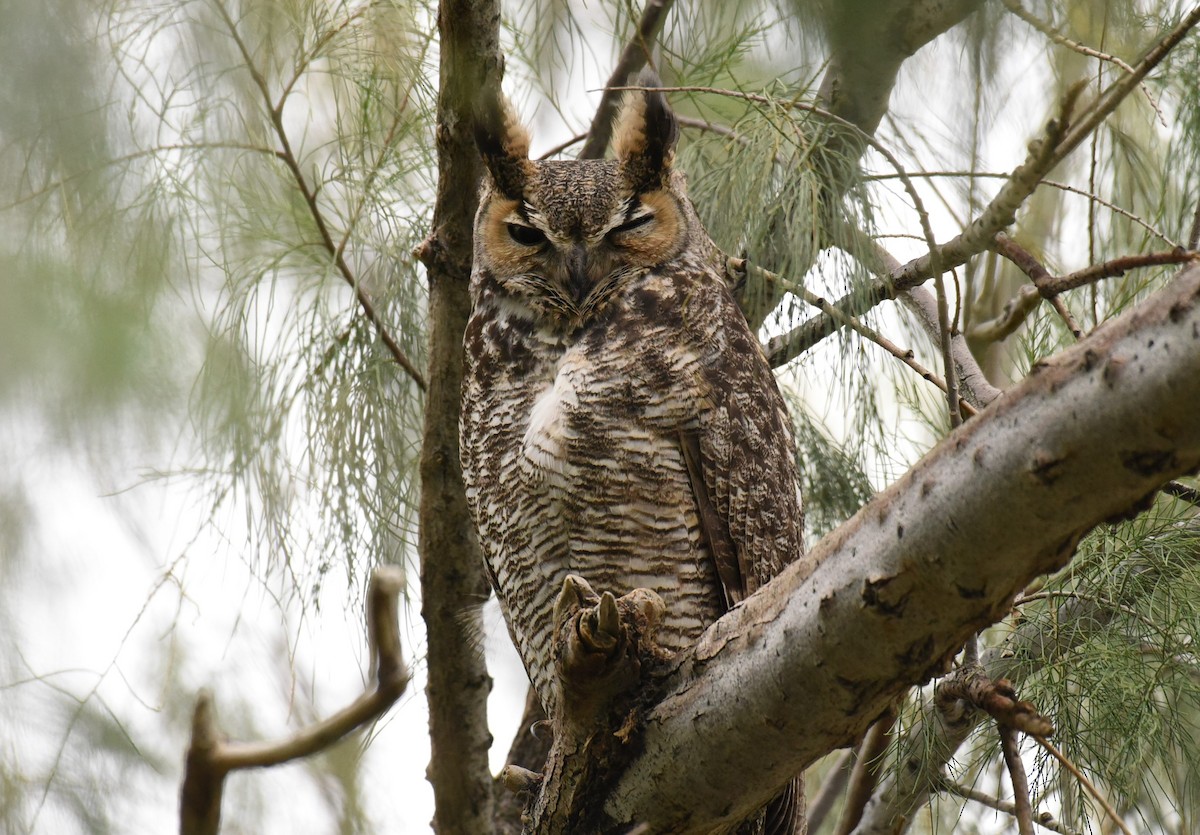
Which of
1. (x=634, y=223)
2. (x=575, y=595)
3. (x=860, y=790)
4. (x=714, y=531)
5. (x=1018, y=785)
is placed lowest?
(x=1018, y=785)

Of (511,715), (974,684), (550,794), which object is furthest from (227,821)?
(974,684)

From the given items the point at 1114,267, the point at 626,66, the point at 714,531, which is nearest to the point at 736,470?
the point at 714,531

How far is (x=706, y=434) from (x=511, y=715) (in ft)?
7.06

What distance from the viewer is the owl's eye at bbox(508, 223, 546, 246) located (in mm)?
2262

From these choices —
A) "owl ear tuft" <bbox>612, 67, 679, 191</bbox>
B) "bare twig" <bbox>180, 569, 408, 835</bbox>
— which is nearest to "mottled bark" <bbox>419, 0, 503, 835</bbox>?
"owl ear tuft" <bbox>612, 67, 679, 191</bbox>

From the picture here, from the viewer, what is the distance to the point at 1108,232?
8.71ft

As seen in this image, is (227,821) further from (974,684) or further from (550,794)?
(974,684)

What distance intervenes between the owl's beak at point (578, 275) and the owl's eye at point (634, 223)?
9 cm

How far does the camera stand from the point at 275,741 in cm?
162

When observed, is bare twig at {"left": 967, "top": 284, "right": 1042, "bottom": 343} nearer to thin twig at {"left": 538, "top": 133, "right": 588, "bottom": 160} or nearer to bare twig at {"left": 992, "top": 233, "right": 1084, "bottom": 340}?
bare twig at {"left": 992, "top": 233, "right": 1084, "bottom": 340}

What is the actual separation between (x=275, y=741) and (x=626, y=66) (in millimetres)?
1558

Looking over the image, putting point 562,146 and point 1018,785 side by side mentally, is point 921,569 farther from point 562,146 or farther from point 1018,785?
point 562,146

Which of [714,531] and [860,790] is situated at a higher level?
[714,531]

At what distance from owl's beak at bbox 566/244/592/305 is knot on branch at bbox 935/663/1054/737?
93 cm
